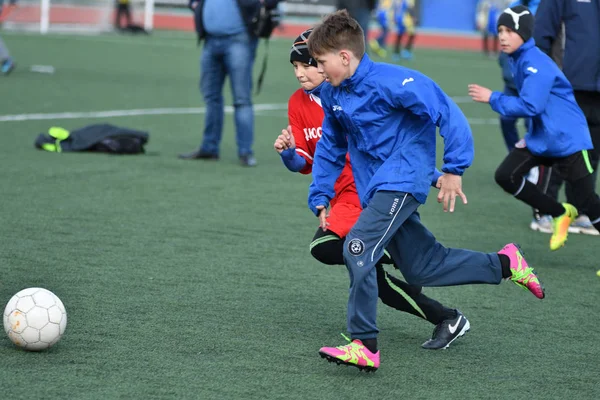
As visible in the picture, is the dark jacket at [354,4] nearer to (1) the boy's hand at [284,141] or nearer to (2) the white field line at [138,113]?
(2) the white field line at [138,113]

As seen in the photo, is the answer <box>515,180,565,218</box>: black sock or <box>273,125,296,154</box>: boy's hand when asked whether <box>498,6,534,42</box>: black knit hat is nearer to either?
<box>515,180,565,218</box>: black sock

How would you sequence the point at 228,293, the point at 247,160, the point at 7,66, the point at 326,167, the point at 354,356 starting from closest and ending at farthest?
the point at 354,356 → the point at 326,167 → the point at 228,293 → the point at 247,160 → the point at 7,66

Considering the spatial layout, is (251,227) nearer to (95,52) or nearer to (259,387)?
(259,387)

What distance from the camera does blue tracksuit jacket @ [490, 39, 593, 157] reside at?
619 centimetres

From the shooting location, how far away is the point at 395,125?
4293mm

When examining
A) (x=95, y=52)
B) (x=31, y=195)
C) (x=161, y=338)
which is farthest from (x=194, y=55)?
(x=161, y=338)

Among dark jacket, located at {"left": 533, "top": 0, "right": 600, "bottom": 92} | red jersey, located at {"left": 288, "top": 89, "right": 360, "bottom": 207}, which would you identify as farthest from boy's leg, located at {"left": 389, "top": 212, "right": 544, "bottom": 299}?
dark jacket, located at {"left": 533, "top": 0, "right": 600, "bottom": 92}

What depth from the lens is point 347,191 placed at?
4.85 meters

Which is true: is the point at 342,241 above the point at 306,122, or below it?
below

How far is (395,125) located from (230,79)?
577 cm

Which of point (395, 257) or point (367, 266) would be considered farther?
point (395, 257)

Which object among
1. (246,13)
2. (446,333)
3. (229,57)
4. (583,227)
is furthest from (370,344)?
(246,13)

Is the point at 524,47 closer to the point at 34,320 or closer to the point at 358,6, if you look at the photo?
the point at 34,320

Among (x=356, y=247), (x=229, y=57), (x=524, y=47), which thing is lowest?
(x=229, y=57)
